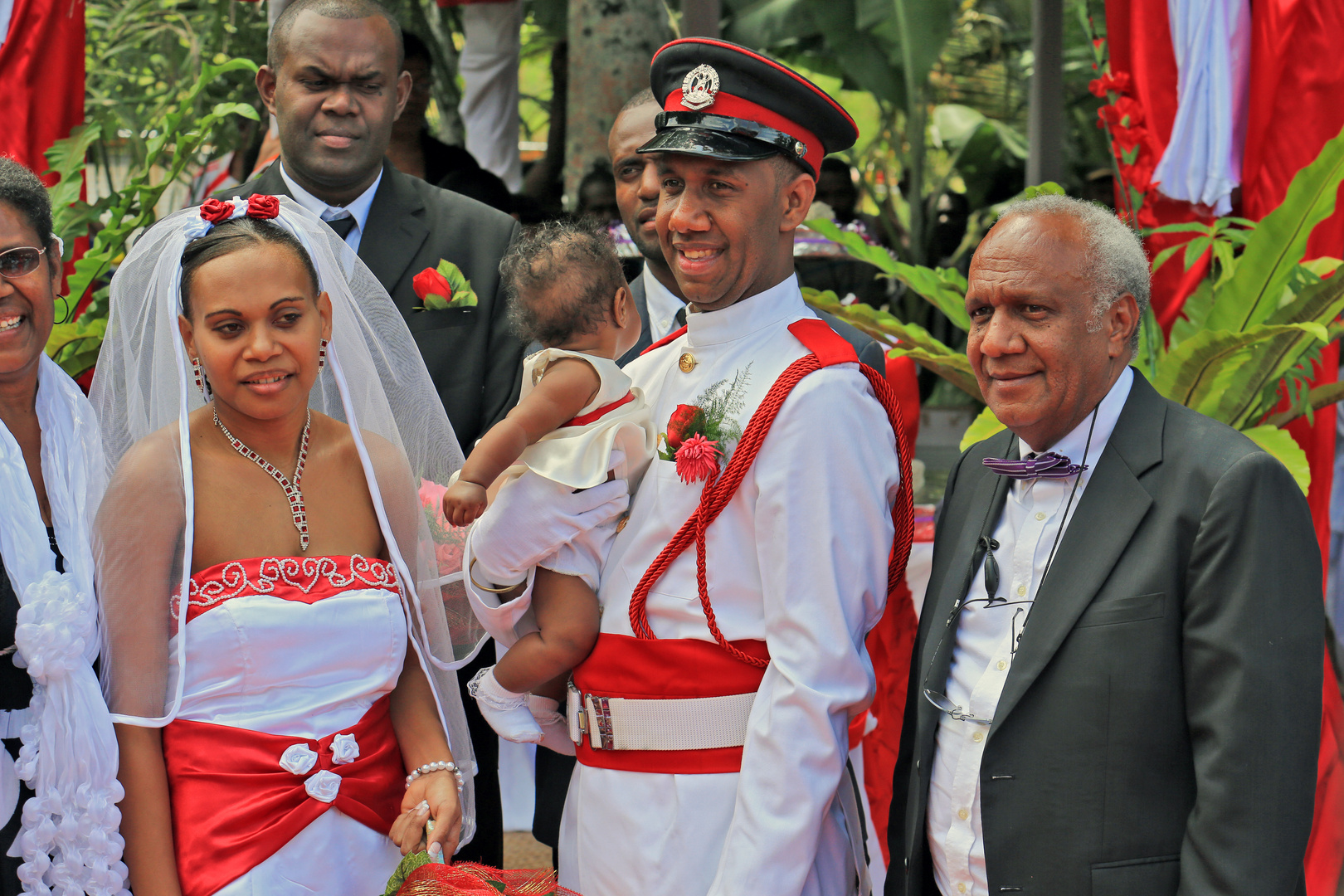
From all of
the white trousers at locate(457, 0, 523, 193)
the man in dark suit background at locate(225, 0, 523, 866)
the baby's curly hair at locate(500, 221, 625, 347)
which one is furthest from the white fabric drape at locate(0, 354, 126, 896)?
the white trousers at locate(457, 0, 523, 193)

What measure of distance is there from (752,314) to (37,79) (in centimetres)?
328

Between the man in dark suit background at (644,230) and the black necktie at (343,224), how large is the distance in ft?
2.34

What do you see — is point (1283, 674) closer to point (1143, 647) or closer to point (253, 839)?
→ point (1143, 647)

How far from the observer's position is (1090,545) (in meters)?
1.80

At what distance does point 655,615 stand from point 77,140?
2968 millimetres

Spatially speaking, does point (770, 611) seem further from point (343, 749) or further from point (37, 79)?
point (37, 79)

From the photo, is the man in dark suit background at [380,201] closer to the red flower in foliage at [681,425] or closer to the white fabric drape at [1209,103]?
the red flower in foliage at [681,425]

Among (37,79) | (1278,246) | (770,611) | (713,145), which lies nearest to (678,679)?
(770,611)

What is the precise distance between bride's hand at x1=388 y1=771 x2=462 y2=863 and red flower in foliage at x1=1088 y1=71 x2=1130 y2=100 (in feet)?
10.4

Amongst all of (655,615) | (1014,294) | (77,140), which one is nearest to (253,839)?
(655,615)

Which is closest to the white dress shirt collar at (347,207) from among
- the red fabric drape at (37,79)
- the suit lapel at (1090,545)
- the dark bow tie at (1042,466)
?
the red fabric drape at (37,79)

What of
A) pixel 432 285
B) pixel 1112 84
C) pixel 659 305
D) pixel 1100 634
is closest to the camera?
pixel 1100 634

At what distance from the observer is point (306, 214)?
2.21 metres

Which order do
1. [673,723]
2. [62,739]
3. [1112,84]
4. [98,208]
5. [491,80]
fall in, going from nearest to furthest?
[62,739] → [673,723] → [98,208] → [1112,84] → [491,80]
